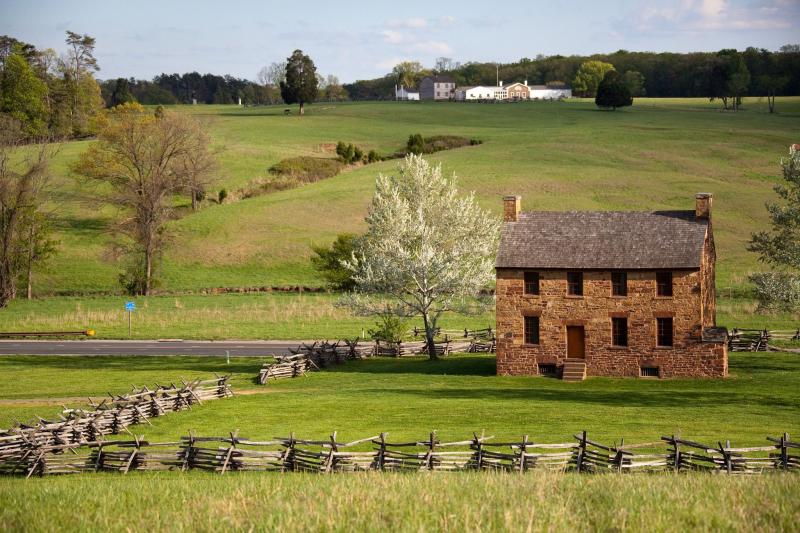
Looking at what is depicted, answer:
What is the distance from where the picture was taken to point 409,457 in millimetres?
31828

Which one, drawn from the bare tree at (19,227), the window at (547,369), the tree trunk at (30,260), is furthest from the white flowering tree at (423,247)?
the bare tree at (19,227)

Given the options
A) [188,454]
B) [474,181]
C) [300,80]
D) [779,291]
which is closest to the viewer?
[188,454]

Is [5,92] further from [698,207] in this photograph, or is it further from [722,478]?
[722,478]

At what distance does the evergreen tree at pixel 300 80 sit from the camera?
176 meters

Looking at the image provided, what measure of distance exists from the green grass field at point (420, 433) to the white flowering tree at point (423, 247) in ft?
11.7

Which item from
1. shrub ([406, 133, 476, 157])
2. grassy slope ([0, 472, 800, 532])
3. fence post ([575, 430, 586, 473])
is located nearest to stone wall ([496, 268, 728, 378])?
fence post ([575, 430, 586, 473])

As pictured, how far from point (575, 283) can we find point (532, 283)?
82.6 inches

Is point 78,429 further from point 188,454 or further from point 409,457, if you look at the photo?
point 409,457

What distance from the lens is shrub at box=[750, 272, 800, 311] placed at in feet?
158

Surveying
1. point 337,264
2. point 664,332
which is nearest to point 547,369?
point 664,332

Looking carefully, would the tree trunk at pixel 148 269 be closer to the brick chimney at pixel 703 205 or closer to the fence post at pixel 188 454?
the brick chimney at pixel 703 205

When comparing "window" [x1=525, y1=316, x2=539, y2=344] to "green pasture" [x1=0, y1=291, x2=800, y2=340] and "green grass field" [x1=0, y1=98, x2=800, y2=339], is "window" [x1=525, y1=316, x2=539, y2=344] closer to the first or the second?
"green pasture" [x1=0, y1=291, x2=800, y2=340]

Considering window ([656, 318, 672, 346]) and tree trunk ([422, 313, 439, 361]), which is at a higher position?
window ([656, 318, 672, 346])

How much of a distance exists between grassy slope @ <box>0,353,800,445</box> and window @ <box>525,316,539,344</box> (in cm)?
215
